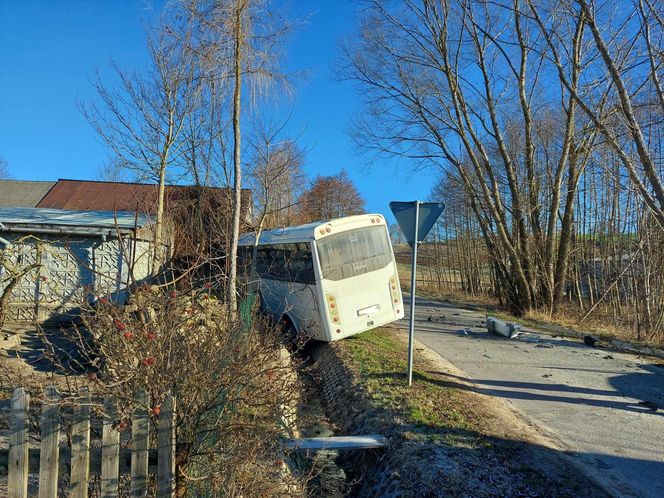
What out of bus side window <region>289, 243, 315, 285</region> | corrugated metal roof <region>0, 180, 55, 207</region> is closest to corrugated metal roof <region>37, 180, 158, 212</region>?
corrugated metal roof <region>0, 180, 55, 207</region>

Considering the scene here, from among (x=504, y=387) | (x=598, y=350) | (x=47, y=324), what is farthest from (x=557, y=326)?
(x=47, y=324)

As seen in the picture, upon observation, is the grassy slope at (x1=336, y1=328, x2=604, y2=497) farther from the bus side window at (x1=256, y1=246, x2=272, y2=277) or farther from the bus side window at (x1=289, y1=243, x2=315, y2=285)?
the bus side window at (x1=256, y1=246, x2=272, y2=277)

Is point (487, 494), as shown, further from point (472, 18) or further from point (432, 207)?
point (472, 18)

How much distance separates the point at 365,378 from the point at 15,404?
19.1 ft

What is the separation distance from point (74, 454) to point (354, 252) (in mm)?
8647

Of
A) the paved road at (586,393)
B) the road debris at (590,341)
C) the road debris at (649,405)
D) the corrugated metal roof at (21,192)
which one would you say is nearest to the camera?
the paved road at (586,393)

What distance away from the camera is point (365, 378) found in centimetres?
796

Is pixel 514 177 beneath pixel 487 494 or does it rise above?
above

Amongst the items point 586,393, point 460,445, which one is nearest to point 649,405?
point 586,393

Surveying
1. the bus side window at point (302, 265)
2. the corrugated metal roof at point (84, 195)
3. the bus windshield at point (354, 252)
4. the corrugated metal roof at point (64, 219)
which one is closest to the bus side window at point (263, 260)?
the bus side window at point (302, 265)

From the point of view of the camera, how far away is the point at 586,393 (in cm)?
739

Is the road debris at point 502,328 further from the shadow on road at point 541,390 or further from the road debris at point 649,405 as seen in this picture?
the road debris at point 649,405

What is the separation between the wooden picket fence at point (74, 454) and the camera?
2.83 meters

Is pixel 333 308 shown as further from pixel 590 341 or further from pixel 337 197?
pixel 337 197
